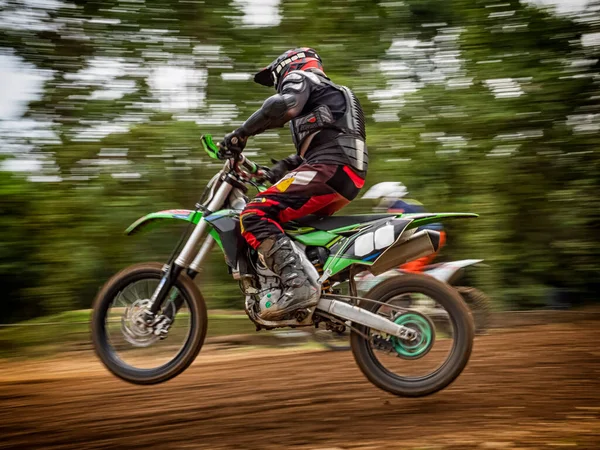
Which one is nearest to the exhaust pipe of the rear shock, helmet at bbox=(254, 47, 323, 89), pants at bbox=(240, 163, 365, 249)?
the rear shock

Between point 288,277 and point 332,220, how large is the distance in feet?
1.68

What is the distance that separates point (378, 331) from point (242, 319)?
345 centimetres

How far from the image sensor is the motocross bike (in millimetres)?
5191

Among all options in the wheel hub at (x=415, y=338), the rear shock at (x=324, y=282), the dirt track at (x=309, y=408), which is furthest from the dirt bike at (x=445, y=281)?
the wheel hub at (x=415, y=338)

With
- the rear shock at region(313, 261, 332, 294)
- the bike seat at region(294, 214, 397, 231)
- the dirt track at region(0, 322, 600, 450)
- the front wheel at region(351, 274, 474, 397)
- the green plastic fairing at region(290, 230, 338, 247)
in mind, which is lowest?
the dirt track at region(0, 322, 600, 450)

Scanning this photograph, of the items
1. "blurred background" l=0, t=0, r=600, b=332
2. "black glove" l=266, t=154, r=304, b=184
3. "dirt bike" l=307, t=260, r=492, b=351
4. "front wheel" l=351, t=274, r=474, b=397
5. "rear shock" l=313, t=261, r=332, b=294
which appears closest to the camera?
"front wheel" l=351, t=274, r=474, b=397

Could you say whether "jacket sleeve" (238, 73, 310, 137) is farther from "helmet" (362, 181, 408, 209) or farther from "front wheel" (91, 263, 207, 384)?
"helmet" (362, 181, 408, 209)

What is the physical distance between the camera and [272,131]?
7484mm

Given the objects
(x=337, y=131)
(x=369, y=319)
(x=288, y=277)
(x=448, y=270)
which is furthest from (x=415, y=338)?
(x=448, y=270)

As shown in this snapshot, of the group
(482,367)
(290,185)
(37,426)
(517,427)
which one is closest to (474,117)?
(482,367)

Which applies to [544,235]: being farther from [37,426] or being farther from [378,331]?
[37,426]

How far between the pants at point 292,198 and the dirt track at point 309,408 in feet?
3.85

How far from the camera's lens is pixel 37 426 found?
12.6 feet

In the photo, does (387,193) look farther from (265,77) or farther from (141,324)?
(141,324)
